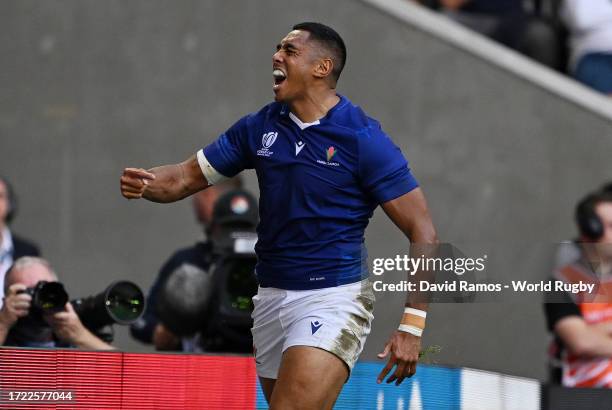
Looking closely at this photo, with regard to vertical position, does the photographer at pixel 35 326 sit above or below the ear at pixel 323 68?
below

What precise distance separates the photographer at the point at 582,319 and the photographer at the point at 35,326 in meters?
2.24

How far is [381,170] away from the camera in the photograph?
5551 millimetres

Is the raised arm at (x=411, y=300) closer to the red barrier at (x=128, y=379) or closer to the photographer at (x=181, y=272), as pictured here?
the red barrier at (x=128, y=379)

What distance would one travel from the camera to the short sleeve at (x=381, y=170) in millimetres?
5551

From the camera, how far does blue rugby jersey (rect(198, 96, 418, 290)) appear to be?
5578 mm

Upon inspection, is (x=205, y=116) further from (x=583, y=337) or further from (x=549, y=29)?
(x=583, y=337)

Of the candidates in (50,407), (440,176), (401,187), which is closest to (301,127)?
(401,187)

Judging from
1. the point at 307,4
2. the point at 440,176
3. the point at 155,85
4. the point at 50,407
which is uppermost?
the point at 307,4

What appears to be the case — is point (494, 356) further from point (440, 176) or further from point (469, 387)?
point (440, 176)

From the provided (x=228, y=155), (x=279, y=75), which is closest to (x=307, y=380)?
(x=228, y=155)

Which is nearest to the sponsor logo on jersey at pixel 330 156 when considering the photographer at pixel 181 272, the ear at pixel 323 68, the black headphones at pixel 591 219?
the ear at pixel 323 68

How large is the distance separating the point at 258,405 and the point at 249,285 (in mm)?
1211

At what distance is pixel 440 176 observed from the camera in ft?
33.6

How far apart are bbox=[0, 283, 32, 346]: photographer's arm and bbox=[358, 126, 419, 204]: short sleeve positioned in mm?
1887
